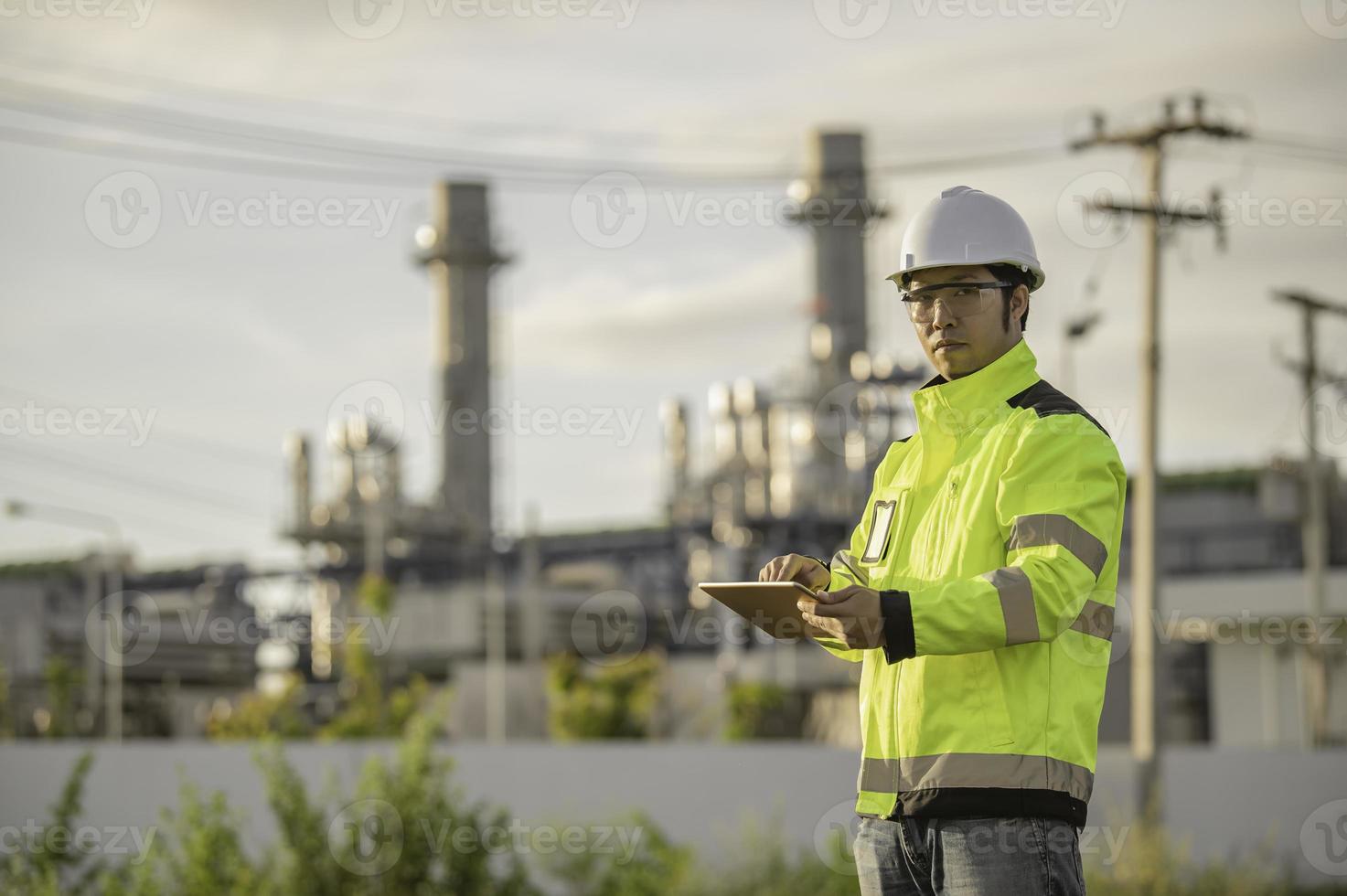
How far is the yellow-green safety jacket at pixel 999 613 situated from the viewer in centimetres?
335

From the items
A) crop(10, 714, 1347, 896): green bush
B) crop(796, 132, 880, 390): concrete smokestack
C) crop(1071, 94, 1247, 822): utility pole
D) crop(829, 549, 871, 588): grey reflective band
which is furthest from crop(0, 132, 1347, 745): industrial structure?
crop(829, 549, 871, 588): grey reflective band

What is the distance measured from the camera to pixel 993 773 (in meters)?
3.41

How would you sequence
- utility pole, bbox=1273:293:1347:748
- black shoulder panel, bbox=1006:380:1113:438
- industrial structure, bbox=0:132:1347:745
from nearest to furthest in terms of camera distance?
black shoulder panel, bbox=1006:380:1113:438
utility pole, bbox=1273:293:1347:748
industrial structure, bbox=0:132:1347:745

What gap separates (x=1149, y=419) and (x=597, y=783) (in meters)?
6.89

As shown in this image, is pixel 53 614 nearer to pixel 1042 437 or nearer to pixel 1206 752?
pixel 1206 752

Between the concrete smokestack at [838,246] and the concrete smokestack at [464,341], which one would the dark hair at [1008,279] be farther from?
the concrete smokestack at [464,341]

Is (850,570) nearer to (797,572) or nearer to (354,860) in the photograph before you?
(797,572)

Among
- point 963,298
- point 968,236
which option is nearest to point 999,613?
point 963,298

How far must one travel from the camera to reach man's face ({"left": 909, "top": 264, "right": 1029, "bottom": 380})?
12.1ft

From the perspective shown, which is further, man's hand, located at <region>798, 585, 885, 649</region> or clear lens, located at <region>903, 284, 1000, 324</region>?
clear lens, located at <region>903, 284, 1000, 324</region>

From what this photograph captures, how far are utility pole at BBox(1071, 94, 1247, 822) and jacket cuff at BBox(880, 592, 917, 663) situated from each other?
620 inches

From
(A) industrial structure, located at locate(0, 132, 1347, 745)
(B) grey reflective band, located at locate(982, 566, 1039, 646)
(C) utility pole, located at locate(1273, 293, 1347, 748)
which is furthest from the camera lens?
(A) industrial structure, located at locate(0, 132, 1347, 745)

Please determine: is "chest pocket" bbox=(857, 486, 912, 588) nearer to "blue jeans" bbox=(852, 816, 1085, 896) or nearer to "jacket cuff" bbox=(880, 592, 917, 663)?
"jacket cuff" bbox=(880, 592, 917, 663)

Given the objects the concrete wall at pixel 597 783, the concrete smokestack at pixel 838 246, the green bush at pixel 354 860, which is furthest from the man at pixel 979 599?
the concrete smokestack at pixel 838 246
